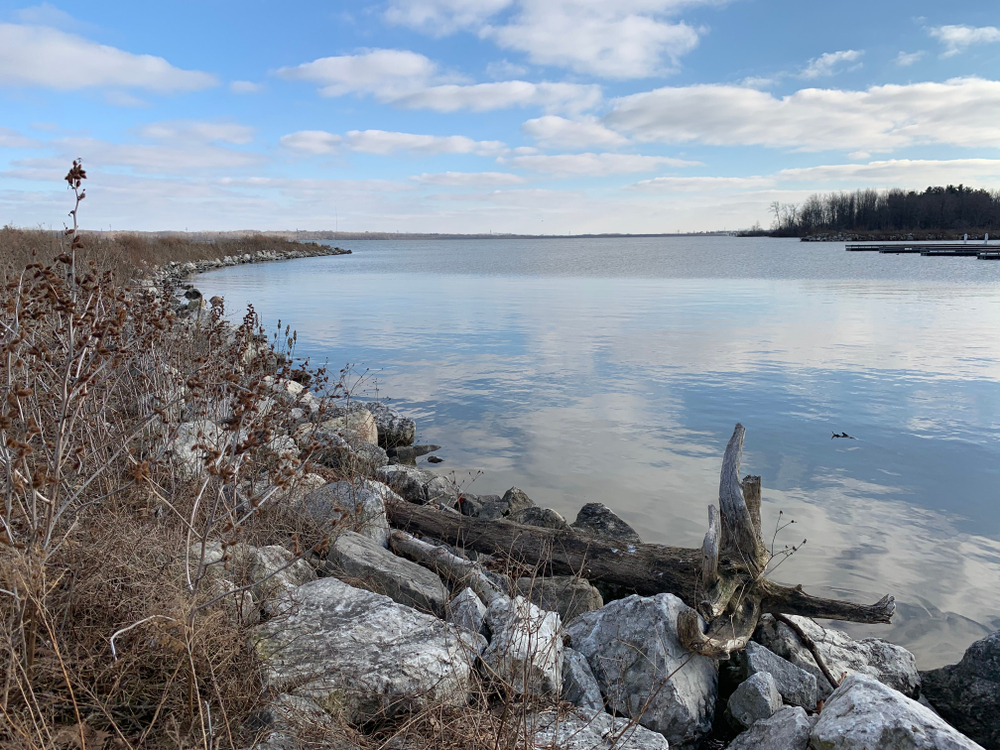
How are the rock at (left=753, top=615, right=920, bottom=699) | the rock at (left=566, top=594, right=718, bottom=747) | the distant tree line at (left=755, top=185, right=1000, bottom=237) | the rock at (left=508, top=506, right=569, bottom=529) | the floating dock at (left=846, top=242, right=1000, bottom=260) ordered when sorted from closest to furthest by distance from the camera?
the rock at (left=566, top=594, right=718, bottom=747)
the rock at (left=753, top=615, right=920, bottom=699)
the rock at (left=508, top=506, right=569, bottom=529)
the floating dock at (left=846, top=242, right=1000, bottom=260)
the distant tree line at (left=755, top=185, right=1000, bottom=237)

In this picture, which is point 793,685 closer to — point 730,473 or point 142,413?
point 730,473

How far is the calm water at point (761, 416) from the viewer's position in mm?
6617

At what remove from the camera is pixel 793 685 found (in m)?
4.08

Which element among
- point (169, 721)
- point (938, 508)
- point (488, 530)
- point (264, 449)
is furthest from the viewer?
point (938, 508)

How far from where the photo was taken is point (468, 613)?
3.82 meters

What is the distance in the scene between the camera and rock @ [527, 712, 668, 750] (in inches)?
114

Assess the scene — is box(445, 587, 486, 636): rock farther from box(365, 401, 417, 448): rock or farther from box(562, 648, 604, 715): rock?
box(365, 401, 417, 448): rock

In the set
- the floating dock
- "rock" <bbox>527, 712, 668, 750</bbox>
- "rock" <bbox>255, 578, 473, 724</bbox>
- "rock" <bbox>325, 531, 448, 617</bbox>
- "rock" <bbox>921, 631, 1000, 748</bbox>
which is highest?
the floating dock

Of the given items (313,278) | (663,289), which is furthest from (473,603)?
(313,278)

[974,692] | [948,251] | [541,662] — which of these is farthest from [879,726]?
[948,251]

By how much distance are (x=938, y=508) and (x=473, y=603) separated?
6395 millimetres

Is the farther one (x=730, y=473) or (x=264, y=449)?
(x=730, y=473)

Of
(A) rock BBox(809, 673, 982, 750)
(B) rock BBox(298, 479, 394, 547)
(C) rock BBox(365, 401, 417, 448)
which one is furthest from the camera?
(C) rock BBox(365, 401, 417, 448)

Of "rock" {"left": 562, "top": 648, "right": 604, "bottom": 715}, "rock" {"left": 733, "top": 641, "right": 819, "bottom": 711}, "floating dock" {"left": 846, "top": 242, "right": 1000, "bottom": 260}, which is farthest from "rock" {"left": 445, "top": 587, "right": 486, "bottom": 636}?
"floating dock" {"left": 846, "top": 242, "right": 1000, "bottom": 260}
